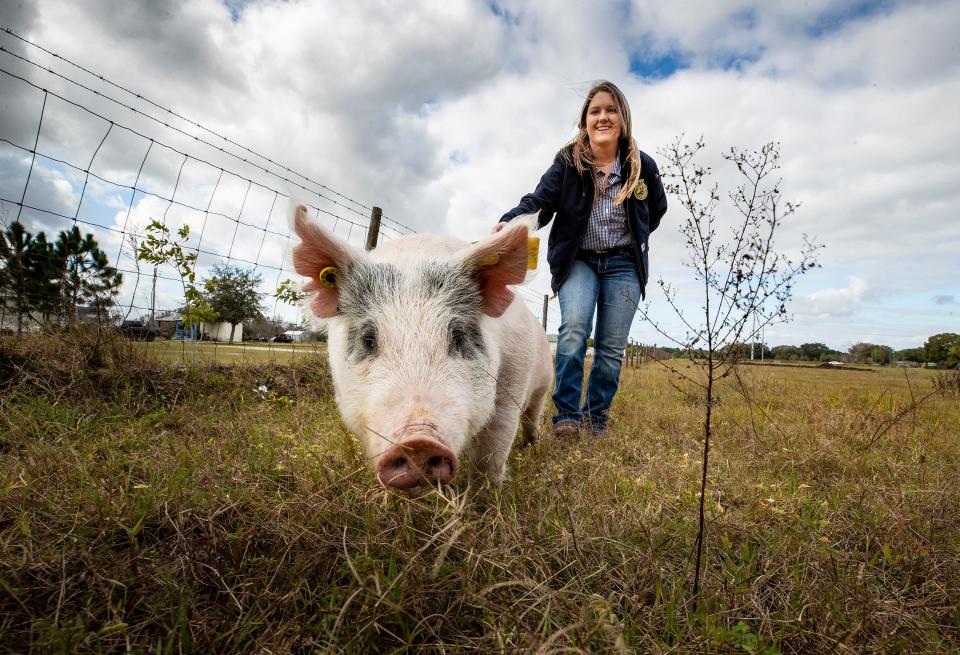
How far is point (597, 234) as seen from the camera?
182 inches

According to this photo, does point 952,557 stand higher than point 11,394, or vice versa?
point 952,557

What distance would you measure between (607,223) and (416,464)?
3.54 metres

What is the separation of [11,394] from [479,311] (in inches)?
147

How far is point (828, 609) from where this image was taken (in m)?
1.50

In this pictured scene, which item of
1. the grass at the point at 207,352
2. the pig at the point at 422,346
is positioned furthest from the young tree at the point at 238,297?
the pig at the point at 422,346

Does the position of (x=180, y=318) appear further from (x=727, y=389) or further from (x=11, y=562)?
(x=727, y=389)

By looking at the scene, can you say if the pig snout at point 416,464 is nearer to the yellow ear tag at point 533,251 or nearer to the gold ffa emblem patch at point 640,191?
the yellow ear tag at point 533,251

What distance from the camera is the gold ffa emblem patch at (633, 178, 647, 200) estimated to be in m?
4.55

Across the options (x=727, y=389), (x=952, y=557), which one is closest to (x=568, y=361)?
(x=952, y=557)

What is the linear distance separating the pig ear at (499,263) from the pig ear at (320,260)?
0.68 m

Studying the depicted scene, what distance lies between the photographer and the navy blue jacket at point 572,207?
4547 mm

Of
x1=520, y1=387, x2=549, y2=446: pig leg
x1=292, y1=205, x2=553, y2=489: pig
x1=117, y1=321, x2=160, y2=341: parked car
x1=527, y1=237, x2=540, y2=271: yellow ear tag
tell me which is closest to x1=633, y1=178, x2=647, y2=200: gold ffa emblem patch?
x1=527, y1=237, x2=540, y2=271: yellow ear tag

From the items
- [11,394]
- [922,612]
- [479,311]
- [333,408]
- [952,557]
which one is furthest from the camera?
[333,408]

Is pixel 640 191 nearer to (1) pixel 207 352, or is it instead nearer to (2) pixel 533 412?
(2) pixel 533 412
